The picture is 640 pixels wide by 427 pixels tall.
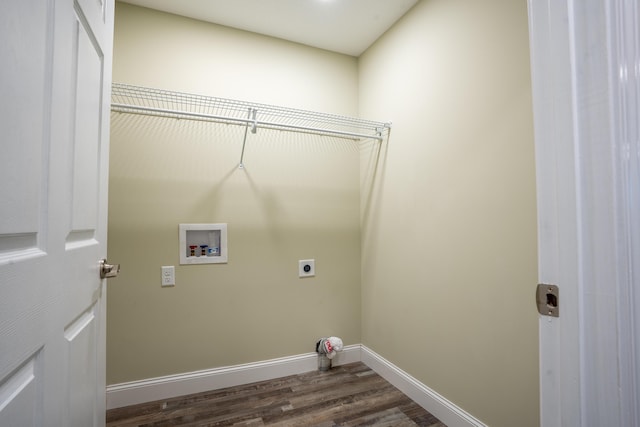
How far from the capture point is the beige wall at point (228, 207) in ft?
6.08

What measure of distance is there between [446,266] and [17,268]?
1672 mm

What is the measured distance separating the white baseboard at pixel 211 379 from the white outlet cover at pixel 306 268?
23.0 inches

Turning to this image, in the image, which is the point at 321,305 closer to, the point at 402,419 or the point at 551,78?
the point at 402,419

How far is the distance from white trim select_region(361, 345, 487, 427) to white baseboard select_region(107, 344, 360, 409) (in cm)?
23

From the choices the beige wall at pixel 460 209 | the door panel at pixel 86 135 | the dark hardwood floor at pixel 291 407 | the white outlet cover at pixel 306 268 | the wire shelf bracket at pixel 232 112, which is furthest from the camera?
the white outlet cover at pixel 306 268

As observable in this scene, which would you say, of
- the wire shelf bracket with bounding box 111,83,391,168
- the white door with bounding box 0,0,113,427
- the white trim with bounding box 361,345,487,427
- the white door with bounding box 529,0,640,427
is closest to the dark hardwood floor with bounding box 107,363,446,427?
the white trim with bounding box 361,345,487,427

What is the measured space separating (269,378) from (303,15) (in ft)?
8.04

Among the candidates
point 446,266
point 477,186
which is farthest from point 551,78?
point 446,266

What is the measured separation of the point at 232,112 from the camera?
211 cm

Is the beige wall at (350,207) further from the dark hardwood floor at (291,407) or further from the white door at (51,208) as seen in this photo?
the white door at (51,208)

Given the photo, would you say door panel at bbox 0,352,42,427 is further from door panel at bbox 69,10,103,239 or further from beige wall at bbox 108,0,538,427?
beige wall at bbox 108,0,538,427

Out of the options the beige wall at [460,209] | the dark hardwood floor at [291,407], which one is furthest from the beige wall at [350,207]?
the dark hardwood floor at [291,407]

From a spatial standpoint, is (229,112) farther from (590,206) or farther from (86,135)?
(590,206)

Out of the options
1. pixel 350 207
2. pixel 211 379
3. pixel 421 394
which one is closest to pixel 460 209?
pixel 350 207
